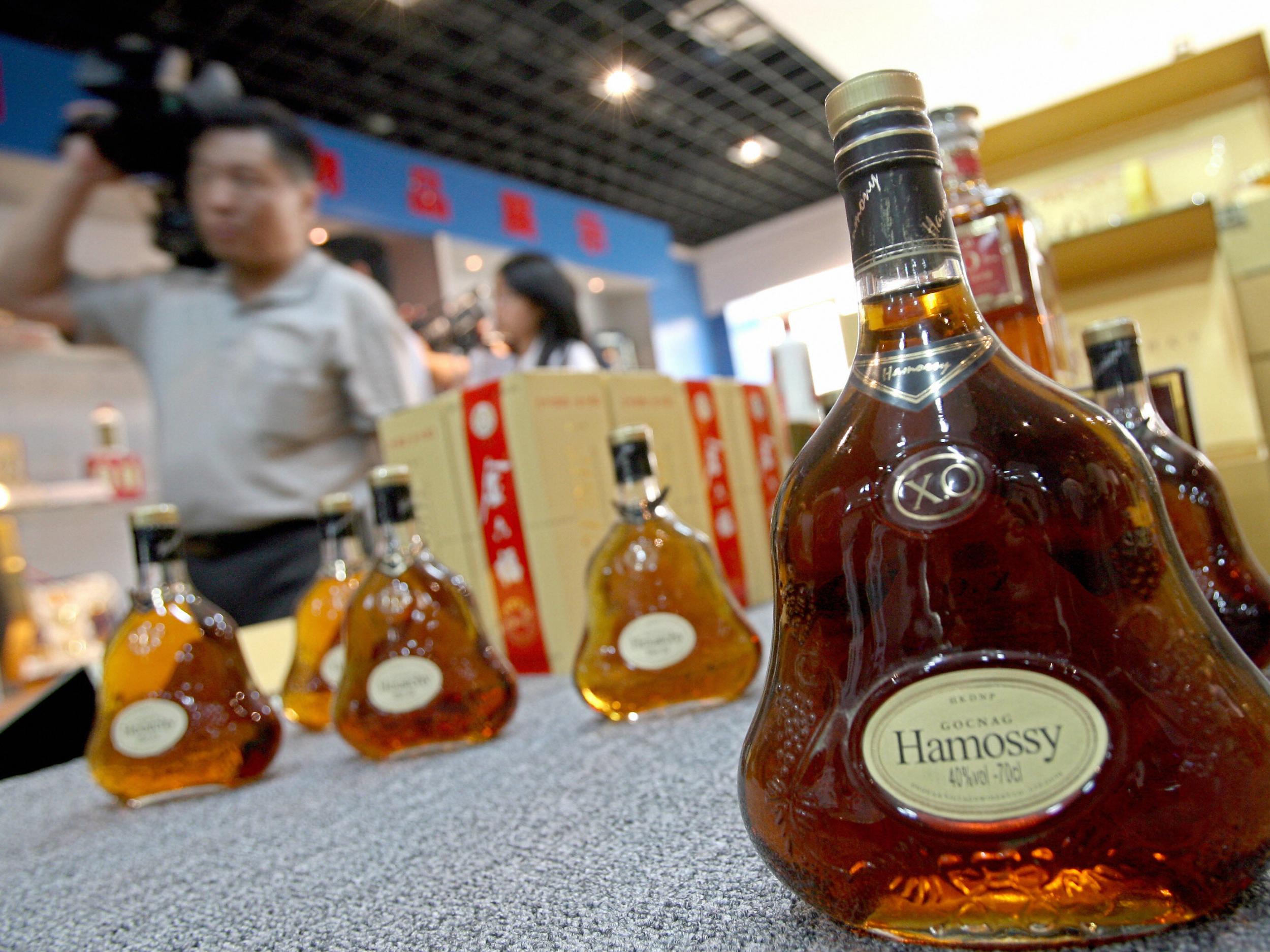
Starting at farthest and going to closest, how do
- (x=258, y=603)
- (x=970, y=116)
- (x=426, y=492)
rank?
1. (x=258, y=603)
2. (x=426, y=492)
3. (x=970, y=116)

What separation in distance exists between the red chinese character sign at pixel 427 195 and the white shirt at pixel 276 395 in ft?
9.98


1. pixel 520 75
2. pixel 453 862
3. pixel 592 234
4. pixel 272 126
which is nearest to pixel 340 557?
pixel 453 862

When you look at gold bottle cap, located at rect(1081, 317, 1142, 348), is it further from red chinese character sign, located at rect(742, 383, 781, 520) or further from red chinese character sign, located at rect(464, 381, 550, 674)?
red chinese character sign, located at rect(742, 383, 781, 520)

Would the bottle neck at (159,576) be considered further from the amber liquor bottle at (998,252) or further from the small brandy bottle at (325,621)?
the amber liquor bottle at (998,252)

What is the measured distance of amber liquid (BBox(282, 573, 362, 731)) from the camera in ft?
2.89

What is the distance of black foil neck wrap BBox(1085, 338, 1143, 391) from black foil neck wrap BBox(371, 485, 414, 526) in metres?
0.50

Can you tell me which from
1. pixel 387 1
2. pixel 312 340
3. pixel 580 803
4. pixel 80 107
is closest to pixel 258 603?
pixel 312 340

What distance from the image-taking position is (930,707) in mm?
294

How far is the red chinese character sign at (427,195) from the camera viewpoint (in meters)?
4.56

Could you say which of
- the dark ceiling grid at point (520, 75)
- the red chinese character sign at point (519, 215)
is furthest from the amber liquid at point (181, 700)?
the red chinese character sign at point (519, 215)

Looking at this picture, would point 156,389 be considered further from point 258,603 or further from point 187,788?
Answer: point 187,788

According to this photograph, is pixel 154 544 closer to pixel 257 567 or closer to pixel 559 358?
pixel 257 567

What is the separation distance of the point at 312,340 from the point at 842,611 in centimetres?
144

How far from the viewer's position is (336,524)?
889mm
